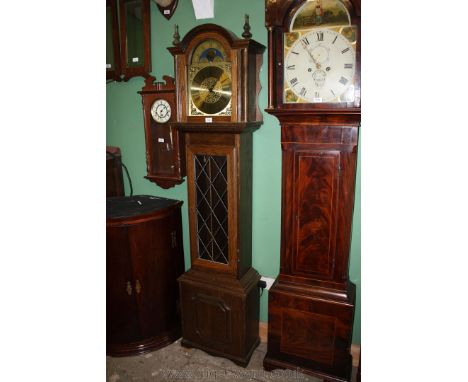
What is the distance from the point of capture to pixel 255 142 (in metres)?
2.29

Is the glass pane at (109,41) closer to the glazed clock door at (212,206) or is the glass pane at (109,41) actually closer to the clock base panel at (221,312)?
the glazed clock door at (212,206)

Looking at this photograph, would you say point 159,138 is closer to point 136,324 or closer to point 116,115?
point 116,115

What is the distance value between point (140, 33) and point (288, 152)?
1.52m

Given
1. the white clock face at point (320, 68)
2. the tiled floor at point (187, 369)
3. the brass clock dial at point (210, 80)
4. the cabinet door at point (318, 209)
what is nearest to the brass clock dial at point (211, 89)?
the brass clock dial at point (210, 80)

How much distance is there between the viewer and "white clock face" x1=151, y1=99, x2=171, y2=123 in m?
2.43

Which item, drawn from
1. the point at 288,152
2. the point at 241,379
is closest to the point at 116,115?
the point at 288,152

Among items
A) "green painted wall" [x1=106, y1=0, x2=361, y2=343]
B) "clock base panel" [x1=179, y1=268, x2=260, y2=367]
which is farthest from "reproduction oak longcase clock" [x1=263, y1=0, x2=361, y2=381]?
"green painted wall" [x1=106, y1=0, x2=361, y2=343]

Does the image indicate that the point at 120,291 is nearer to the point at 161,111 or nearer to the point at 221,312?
the point at 221,312

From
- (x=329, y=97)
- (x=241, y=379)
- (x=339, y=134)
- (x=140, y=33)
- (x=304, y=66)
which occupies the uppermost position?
→ (x=140, y=33)

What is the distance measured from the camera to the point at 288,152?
1909 mm

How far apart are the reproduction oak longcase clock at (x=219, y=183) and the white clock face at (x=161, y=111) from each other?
0.38 m

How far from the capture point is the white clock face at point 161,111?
243 centimetres

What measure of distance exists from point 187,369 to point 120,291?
70 centimetres

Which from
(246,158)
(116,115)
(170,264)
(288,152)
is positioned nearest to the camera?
(288,152)
